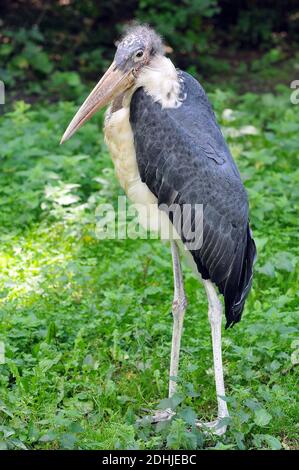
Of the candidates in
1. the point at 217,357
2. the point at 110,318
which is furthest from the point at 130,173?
the point at 110,318

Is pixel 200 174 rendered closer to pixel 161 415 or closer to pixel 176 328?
pixel 176 328

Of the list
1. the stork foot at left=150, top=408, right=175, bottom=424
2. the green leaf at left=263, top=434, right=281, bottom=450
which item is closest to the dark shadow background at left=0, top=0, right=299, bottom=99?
the stork foot at left=150, top=408, right=175, bottom=424

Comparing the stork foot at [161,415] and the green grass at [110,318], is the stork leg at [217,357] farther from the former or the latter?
the stork foot at [161,415]

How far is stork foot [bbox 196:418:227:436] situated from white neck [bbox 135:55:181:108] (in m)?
1.36

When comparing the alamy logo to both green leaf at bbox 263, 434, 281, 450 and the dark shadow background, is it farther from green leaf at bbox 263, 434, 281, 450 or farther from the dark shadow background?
green leaf at bbox 263, 434, 281, 450

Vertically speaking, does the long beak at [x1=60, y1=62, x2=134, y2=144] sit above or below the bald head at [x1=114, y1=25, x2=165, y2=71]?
below

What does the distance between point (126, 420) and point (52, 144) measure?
11.0 ft

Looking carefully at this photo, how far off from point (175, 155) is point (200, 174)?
0.14 meters

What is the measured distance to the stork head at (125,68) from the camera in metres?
4.36

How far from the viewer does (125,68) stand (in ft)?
14.3

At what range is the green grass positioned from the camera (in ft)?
14.1

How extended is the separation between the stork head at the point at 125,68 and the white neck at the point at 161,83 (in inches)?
1.4
